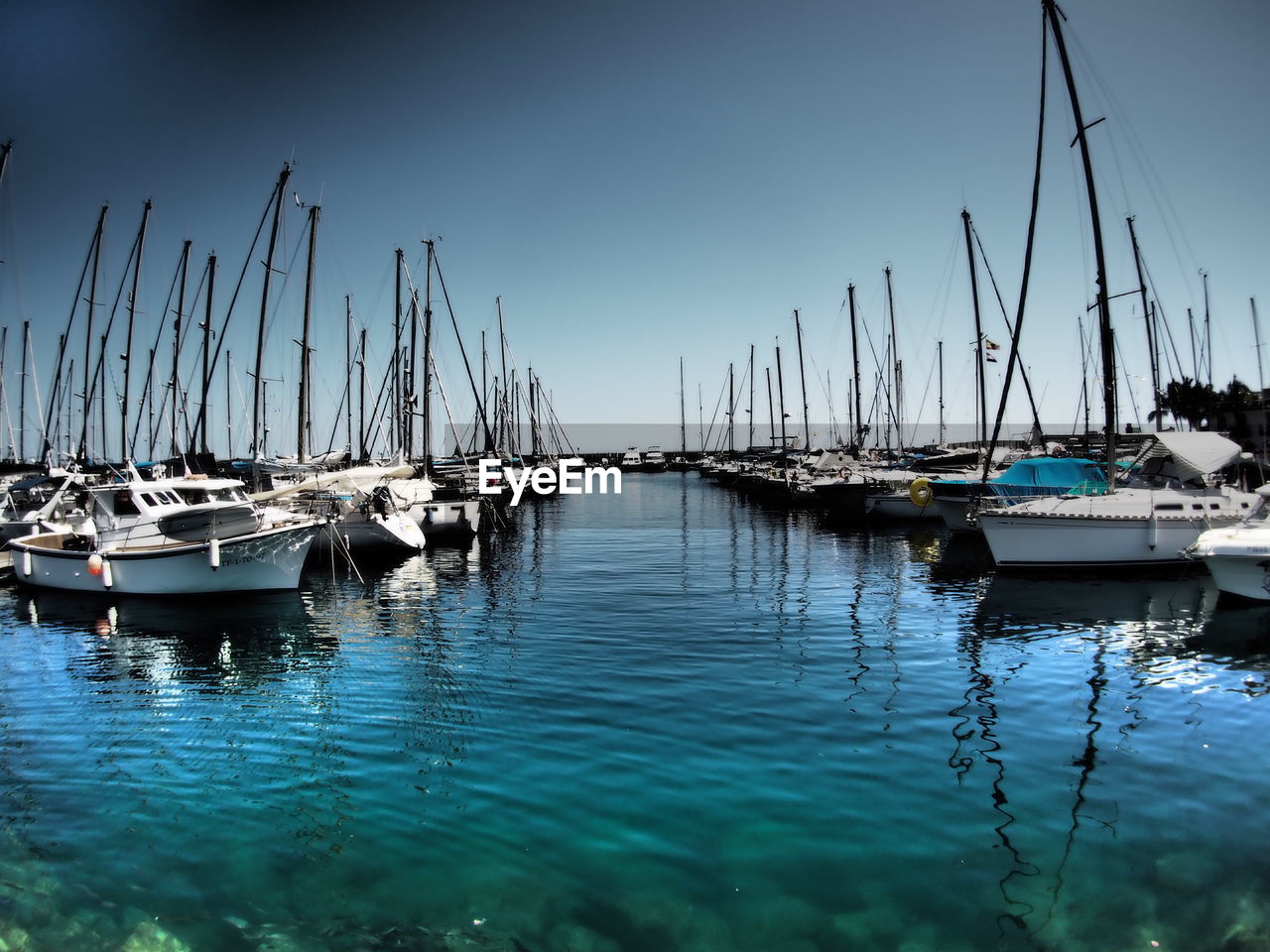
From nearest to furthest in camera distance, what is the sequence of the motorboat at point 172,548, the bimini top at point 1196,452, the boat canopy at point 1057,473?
the motorboat at point 172,548
the bimini top at point 1196,452
the boat canopy at point 1057,473

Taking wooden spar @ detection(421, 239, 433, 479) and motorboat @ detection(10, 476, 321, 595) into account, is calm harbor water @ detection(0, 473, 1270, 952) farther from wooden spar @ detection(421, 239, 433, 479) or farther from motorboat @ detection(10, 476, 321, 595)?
wooden spar @ detection(421, 239, 433, 479)

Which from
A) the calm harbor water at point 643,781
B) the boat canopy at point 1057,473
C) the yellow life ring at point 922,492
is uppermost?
the boat canopy at point 1057,473

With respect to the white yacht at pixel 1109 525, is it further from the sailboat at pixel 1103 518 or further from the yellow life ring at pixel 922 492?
the yellow life ring at pixel 922 492

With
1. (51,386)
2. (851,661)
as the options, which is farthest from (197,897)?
(51,386)

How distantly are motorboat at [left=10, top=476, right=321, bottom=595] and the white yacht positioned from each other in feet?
73.7

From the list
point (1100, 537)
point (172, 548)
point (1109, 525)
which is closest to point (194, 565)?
point (172, 548)

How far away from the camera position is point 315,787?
8.78 m

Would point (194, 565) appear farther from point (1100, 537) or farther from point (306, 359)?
point (1100, 537)

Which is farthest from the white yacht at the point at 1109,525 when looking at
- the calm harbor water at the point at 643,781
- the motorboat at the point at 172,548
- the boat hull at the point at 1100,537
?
the motorboat at the point at 172,548

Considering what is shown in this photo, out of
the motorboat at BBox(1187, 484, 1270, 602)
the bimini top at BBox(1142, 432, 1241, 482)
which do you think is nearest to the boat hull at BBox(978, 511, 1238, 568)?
the bimini top at BBox(1142, 432, 1241, 482)

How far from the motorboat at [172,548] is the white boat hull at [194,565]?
0.03 m

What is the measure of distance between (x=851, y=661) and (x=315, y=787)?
9.91 meters

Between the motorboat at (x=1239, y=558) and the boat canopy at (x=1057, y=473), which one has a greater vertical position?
the boat canopy at (x=1057, y=473)

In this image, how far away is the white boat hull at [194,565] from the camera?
829 inches
